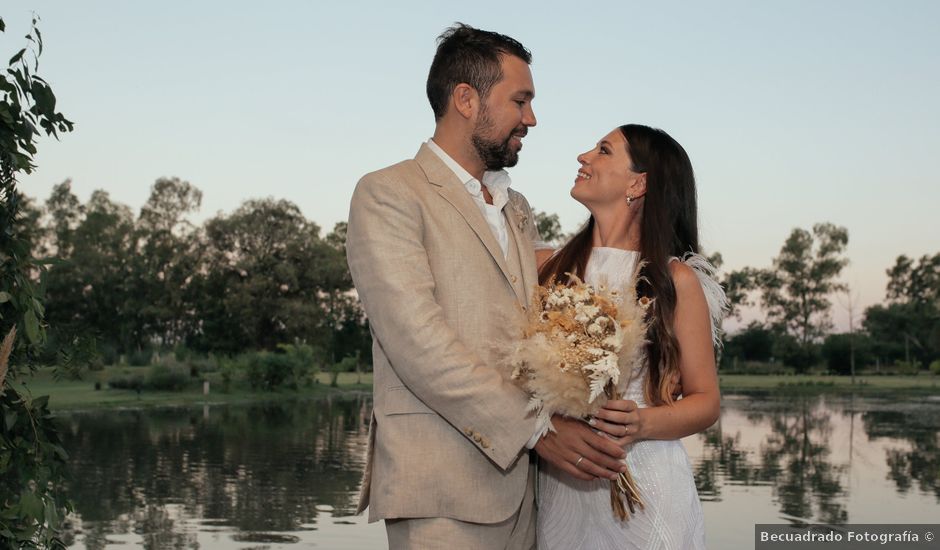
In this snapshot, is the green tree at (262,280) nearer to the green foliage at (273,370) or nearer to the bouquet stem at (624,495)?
the green foliage at (273,370)

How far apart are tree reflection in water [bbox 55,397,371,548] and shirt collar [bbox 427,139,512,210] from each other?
698cm

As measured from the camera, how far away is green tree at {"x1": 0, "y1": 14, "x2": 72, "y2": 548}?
3.29 m

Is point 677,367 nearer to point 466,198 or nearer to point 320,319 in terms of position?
point 466,198

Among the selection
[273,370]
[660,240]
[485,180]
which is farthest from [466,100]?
[273,370]

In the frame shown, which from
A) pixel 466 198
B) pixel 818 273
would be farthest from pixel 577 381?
pixel 818 273

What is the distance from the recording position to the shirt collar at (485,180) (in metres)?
3.50

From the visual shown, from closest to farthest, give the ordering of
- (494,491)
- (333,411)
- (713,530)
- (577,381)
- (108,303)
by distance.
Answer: (577,381), (494,491), (713,530), (333,411), (108,303)

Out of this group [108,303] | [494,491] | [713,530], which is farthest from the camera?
[108,303]

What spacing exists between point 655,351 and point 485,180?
2.73ft

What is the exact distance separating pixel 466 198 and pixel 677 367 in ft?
2.98

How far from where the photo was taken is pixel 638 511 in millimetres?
3482

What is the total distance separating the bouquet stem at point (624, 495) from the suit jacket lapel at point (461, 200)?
775mm

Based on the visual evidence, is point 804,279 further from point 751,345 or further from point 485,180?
point 485,180

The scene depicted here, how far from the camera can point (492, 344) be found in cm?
311
